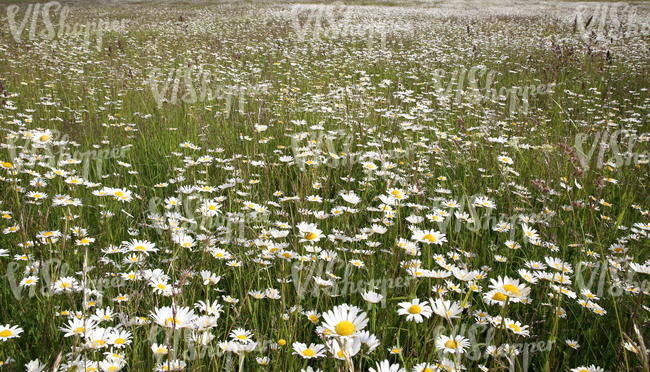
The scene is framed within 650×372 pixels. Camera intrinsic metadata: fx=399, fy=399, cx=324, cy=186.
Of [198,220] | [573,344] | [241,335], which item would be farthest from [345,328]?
[198,220]

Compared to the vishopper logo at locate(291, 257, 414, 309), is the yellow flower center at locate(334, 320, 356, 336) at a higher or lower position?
higher

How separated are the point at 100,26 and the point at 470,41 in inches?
415

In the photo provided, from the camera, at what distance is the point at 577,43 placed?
1027 centimetres

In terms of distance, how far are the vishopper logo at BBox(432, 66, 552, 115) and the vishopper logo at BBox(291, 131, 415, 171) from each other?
1.89m

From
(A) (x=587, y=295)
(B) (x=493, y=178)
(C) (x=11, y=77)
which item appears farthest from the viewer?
(C) (x=11, y=77)

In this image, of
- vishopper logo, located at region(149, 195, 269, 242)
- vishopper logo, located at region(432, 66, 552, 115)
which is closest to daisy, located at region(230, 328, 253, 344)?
vishopper logo, located at region(149, 195, 269, 242)

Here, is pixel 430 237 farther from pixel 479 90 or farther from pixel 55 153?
pixel 479 90

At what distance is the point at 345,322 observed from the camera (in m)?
1.05

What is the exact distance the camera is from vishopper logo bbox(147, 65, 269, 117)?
5.00m

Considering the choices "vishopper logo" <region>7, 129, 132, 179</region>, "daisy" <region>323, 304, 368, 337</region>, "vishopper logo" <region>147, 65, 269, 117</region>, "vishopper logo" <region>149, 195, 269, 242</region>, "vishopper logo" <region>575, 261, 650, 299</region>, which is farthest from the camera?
"vishopper logo" <region>147, 65, 269, 117</region>

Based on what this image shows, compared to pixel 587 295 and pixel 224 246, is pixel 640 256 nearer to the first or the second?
pixel 587 295

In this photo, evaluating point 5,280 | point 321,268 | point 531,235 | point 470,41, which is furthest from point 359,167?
point 470,41

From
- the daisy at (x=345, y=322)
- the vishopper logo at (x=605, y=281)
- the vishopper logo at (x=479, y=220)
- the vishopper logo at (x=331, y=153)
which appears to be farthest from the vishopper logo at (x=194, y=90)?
the daisy at (x=345, y=322)

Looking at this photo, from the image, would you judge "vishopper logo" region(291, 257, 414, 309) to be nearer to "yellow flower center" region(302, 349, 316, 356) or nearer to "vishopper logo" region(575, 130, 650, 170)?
"yellow flower center" region(302, 349, 316, 356)
